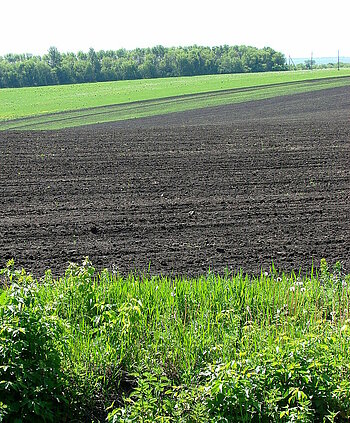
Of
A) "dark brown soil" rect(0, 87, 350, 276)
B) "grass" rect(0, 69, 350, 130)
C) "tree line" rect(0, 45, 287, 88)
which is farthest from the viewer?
"tree line" rect(0, 45, 287, 88)

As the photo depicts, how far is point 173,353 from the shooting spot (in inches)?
241

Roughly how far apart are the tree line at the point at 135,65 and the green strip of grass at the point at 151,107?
40.0 metres

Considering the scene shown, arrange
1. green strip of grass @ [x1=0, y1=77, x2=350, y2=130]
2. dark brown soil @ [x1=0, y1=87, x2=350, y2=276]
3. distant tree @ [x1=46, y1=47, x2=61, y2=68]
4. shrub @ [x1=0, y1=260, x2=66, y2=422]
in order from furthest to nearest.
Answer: distant tree @ [x1=46, y1=47, x2=61, y2=68]
green strip of grass @ [x1=0, y1=77, x2=350, y2=130]
dark brown soil @ [x1=0, y1=87, x2=350, y2=276]
shrub @ [x1=0, y1=260, x2=66, y2=422]

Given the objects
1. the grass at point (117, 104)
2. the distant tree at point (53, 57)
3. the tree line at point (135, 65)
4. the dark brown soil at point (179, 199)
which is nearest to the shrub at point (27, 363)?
the dark brown soil at point (179, 199)

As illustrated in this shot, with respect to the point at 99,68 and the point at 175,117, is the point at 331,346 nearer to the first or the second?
the point at 175,117

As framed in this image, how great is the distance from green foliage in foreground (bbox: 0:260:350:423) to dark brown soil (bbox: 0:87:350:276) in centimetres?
205

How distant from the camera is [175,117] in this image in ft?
103

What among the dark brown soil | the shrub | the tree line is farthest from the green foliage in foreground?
the tree line

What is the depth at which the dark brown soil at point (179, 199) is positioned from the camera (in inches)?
393

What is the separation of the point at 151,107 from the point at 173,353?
3301cm

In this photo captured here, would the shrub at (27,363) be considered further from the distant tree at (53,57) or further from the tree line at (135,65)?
the distant tree at (53,57)

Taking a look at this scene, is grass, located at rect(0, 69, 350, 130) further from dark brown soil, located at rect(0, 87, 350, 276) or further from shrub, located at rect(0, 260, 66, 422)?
shrub, located at rect(0, 260, 66, 422)

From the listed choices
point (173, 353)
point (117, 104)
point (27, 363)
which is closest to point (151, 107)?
point (117, 104)

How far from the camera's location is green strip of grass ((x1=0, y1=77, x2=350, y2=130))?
101 feet
